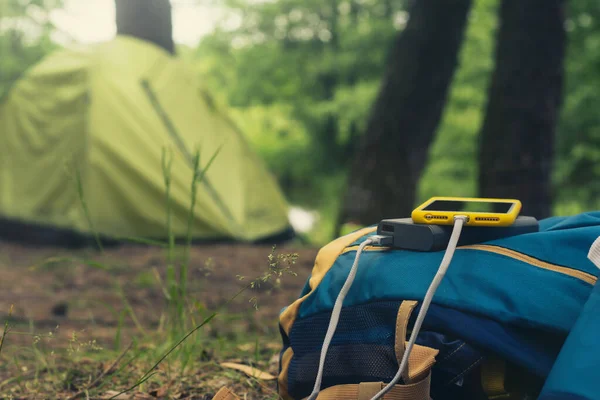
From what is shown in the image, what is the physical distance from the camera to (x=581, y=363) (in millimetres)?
952

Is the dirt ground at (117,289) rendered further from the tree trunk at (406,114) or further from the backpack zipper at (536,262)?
the backpack zipper at (536,262)

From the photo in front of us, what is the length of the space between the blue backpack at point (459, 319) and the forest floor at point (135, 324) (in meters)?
0.18

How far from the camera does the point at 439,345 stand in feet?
3.70

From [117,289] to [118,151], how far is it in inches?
64.4

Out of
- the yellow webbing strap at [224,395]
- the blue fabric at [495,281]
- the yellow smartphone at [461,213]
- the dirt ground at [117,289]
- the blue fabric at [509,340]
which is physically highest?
the yellow smartphone at [461,213]

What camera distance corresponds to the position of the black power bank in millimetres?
1225

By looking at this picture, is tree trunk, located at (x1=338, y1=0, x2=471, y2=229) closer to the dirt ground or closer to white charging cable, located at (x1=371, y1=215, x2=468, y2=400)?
the dirt ground

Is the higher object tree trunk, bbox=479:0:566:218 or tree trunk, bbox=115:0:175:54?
tree trunk, bbox=115:0:175:54

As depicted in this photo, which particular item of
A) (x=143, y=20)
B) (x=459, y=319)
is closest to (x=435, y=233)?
(x=459, y=319)

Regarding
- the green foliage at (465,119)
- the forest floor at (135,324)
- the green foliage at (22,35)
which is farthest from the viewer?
the green foliage at (465,119)

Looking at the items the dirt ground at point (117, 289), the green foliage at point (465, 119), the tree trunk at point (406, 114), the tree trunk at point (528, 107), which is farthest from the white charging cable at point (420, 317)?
the green foliage at point (465, 119)

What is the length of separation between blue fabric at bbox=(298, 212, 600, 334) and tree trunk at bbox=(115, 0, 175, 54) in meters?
5.03

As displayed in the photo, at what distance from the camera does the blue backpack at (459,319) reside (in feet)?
3.62

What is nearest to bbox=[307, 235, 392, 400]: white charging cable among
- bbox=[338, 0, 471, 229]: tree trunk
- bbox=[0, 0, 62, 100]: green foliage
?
bbox=[338, 0, 471, 229]: tree trunk
